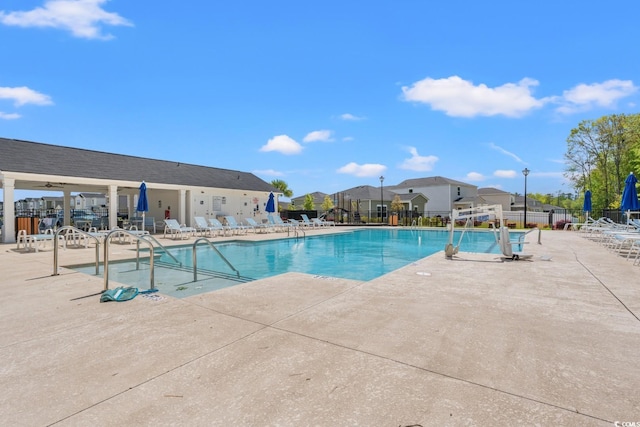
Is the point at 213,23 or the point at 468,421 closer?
the point at 468,421

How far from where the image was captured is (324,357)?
2883mm

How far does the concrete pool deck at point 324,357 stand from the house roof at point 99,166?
13.6 metres

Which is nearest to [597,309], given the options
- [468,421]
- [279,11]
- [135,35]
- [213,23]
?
[468,421]

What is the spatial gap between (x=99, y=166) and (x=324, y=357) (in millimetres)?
20535

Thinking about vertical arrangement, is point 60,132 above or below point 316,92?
below

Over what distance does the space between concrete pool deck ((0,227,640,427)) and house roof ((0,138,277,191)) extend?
13.6 m

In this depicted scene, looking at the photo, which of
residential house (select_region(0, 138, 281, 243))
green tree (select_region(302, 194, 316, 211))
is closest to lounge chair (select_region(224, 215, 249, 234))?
residential house (select_region(0, 138, 281, 243))

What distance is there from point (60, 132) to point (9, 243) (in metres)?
14.1

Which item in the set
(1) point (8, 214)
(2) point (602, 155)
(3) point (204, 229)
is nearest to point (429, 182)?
(2) point (602, 155)

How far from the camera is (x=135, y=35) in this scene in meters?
11.1

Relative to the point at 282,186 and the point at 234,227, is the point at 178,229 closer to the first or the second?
the point at 234,227

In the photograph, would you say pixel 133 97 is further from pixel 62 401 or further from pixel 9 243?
pixel 62 401

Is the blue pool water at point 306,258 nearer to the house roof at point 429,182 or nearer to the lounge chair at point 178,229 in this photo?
the lounge chair at point 178,229

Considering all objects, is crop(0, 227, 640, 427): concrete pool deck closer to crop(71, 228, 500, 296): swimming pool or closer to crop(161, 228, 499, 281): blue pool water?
crop(71, 228, 500, 296): swimming pool
